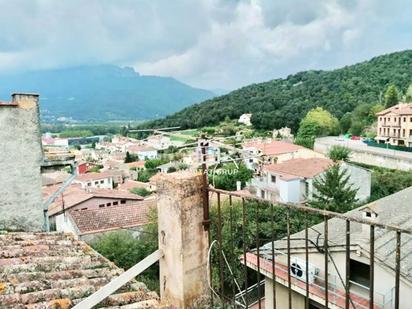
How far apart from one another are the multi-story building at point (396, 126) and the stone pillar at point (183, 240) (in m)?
41.5

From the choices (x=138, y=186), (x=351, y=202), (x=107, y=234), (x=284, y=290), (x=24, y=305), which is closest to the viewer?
(x=24, y=305)

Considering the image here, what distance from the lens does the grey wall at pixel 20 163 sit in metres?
6.74

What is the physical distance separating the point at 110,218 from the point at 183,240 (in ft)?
57.1

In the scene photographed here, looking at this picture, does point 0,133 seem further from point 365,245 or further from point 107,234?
point 107,234

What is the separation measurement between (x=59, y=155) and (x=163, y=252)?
5.51 meters

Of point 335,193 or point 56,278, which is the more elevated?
point 56,278

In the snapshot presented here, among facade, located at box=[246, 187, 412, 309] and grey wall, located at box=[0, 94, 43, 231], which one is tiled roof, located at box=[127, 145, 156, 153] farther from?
grey wall, located at box=[0, 94, 43, 231]

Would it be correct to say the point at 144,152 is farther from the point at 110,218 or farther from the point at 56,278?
the point at 56,278

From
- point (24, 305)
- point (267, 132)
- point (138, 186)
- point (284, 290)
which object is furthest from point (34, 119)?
point (267, 132)

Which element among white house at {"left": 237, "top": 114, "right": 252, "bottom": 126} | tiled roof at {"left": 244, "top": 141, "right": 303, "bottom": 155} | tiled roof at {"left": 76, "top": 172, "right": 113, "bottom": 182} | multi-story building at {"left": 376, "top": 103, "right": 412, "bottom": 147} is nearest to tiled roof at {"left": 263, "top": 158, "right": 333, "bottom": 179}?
tiled roof at {"left": 244, "top": 141, "right": 303, "bottom": 155}

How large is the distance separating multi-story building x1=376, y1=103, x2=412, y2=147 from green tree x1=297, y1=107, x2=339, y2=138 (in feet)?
29.6

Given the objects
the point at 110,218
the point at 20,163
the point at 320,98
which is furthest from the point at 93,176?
the point at 320,98

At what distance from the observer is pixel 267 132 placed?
6038 centimetres

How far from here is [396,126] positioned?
42.5 metres
